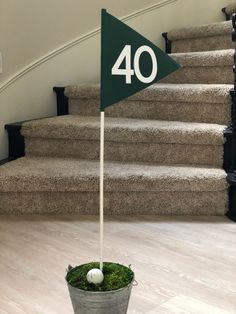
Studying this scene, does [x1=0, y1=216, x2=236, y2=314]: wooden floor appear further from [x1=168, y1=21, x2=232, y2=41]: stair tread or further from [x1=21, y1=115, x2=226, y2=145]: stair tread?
[x1=168, y1=21, x2=232, y2=41]: stair tread

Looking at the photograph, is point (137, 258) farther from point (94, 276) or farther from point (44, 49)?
point (44, 49)

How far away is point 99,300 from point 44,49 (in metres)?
1.92

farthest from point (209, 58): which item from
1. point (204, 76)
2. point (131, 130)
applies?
point (131, 130)

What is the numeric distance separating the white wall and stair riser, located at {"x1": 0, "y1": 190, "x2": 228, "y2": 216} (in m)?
0.44

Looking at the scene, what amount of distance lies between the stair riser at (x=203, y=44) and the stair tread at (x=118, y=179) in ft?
3.58

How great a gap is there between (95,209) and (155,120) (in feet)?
2.12

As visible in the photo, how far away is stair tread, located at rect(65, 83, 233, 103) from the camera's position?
7.69 feet

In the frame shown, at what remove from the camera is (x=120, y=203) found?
2.20 metres

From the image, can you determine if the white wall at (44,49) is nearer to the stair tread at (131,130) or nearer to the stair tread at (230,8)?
the stair tread at (131,130)

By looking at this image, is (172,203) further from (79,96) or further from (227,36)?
(227,36)

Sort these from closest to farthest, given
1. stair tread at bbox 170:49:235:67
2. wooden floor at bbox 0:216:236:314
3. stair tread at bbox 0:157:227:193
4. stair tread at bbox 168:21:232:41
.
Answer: wooden floor at bbox 0:216:236:314
stair tread at bbox 0:157:227:193
stair tread at bbox 170:49:235:67
stair tread at bbox 168:21:232:41

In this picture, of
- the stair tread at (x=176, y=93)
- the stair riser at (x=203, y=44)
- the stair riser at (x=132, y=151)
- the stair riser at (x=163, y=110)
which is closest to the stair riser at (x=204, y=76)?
the stair tread at (x=176, y=93)

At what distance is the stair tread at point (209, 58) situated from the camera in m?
2.53

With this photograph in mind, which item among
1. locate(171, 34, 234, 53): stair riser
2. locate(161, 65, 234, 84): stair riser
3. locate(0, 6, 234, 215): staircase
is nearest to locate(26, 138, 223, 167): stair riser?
locate(0, 6, 234, 215): staircase
